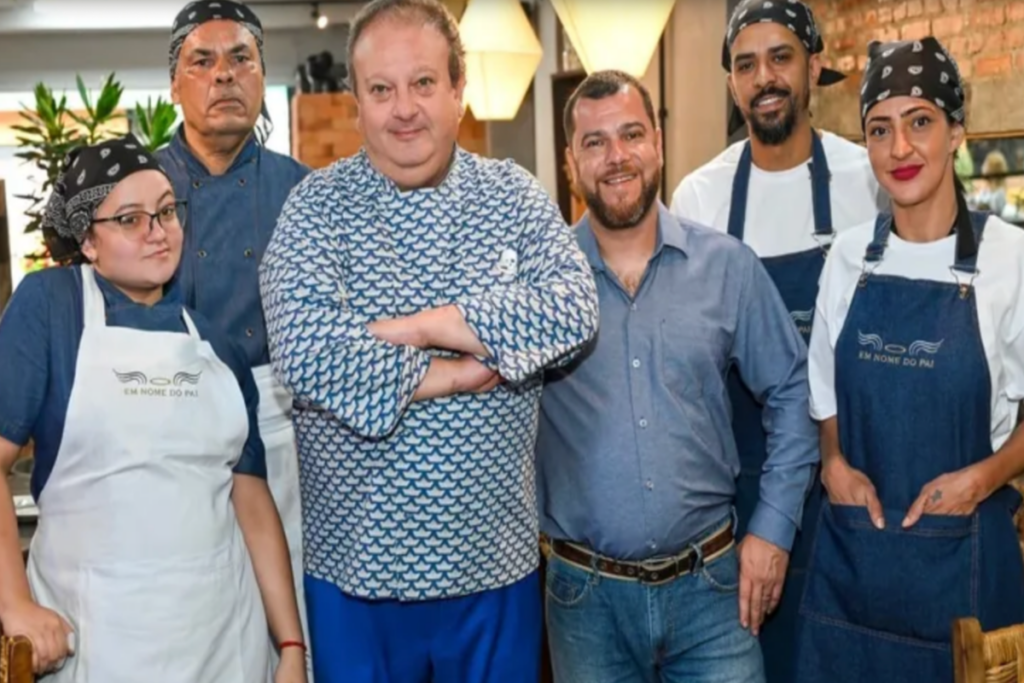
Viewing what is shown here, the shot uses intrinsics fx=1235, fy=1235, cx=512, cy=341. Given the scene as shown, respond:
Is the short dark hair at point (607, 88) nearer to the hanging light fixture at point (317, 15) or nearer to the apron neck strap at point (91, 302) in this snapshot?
the apron neck strap at point (91, 302)

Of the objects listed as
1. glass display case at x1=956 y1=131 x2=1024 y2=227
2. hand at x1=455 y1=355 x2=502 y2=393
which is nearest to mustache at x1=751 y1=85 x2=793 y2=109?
hand at x1=455 y1=355 x2=502 y2=393

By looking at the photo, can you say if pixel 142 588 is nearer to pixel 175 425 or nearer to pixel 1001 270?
pixel 175 425

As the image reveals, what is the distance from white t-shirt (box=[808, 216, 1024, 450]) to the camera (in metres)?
2.14

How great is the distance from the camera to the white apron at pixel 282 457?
2385mm

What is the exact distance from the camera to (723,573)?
2.28 metres

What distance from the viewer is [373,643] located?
1.96m

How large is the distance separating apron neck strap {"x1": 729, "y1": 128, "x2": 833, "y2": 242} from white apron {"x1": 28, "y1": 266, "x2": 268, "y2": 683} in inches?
49.8

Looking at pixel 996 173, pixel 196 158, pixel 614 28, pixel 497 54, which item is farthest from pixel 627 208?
pixel 497 54

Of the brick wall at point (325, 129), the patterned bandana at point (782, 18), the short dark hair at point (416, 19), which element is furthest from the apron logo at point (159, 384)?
the brick wall at point (325, 129)

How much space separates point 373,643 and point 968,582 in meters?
1.05

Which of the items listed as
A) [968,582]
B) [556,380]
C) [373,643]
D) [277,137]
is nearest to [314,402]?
[373,643]

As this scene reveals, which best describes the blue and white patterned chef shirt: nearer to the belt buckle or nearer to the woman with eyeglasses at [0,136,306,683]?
the woman with eyeglasses at [0,136,306,683]

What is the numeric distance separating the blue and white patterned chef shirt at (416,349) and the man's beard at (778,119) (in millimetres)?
991

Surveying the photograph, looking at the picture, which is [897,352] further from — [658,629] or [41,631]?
[41,631]
